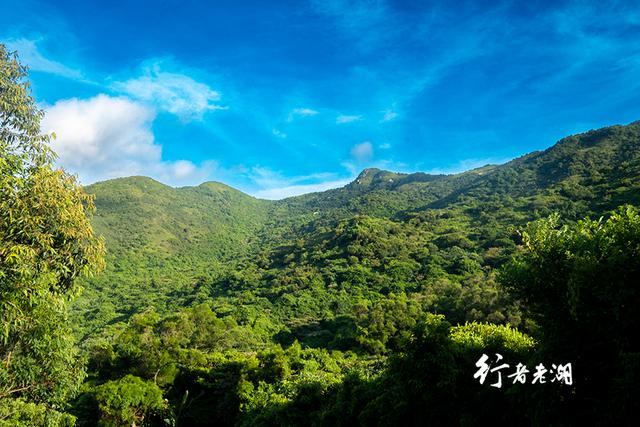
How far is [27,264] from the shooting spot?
281 inches

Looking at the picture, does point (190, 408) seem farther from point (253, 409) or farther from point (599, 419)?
point (599, 419)

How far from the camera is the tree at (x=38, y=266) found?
7.09 metres

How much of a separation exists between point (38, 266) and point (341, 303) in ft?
204

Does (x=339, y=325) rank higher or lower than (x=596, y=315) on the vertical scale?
lower

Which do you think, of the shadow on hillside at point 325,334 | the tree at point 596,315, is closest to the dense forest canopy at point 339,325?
the tree at point 596,315

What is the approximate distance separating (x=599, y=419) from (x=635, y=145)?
474ft

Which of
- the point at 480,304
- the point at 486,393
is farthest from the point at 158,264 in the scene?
the point at 486,393

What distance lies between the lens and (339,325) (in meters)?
54.0

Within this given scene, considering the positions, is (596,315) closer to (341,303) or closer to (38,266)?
(38,266)

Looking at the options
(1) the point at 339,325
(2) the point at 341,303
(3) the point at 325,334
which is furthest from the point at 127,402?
(2) the point at 341,303

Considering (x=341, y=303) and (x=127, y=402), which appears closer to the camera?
(x=127, y=402)

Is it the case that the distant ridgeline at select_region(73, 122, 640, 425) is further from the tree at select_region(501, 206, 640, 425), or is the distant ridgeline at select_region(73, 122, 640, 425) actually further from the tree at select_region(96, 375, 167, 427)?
the tree at select_region(96, 375, 167, 427)

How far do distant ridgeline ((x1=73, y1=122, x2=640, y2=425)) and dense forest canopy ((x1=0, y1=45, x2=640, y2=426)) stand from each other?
12cm

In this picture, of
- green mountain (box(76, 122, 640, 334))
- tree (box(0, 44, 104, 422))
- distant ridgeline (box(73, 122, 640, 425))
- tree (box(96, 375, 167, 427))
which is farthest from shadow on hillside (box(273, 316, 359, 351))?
tree (box(0, 44, 104, 422))
